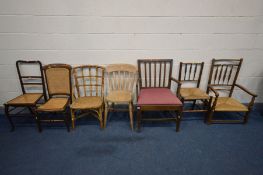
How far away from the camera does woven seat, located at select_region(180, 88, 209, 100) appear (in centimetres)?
223

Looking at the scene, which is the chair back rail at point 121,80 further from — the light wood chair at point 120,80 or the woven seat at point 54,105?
the woven seat at point 54,105

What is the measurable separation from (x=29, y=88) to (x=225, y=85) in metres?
3.21

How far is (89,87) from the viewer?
2.58 meters

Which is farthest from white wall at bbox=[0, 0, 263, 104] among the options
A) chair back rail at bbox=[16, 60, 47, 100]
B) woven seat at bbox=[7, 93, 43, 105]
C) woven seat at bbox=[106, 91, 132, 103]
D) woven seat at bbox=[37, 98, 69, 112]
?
woven seat at bbox=[37, 98, 69, 112]

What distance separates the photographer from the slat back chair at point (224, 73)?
7.88 feet

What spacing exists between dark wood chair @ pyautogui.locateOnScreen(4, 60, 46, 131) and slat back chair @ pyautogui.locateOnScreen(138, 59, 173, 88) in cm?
154

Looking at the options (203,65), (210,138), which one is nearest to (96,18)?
(203,65)

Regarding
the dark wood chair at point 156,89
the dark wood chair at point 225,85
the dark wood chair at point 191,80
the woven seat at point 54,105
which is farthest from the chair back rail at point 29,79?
the dark wood chair at point 225,85

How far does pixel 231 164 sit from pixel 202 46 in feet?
5.32

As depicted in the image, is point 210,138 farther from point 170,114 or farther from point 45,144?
point 45,144

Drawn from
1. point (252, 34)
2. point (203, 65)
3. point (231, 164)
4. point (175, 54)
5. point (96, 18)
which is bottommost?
point (231, 164)

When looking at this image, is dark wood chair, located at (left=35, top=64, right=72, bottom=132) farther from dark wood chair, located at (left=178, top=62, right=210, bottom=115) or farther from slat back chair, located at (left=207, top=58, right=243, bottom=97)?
slat back chair, located at (left=207, top=58, right=243, bottom=97)

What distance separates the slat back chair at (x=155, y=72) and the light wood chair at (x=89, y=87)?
62cm

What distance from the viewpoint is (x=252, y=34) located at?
7.65 feet
